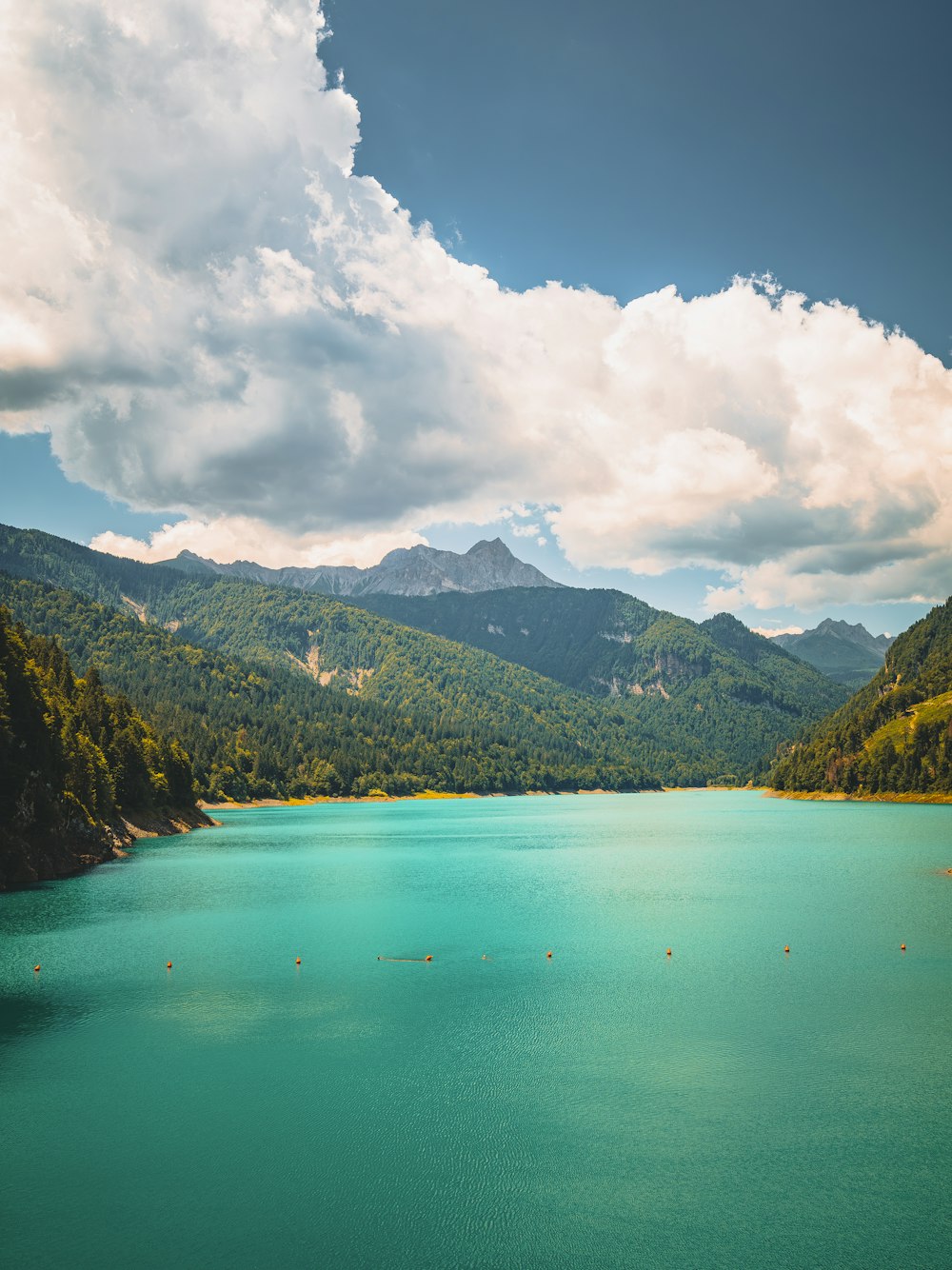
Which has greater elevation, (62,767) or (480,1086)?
(62,767)

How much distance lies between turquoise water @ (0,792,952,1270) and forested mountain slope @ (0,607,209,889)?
43.6 ft

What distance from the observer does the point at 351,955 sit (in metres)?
48.9

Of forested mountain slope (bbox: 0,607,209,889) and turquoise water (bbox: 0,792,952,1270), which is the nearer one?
turquoise water (bbox: 0,792,952,1270)

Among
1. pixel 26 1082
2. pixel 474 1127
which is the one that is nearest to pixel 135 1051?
pixel 26 1082

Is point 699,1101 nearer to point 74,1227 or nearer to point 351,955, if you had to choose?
point 74,1227

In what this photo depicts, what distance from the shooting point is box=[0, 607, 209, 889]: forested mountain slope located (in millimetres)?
72500

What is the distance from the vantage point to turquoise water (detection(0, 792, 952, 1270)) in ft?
64.5

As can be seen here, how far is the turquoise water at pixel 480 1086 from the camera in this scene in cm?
1967

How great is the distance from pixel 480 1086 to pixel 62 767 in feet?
230

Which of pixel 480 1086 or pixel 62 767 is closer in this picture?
pixel 480 1086

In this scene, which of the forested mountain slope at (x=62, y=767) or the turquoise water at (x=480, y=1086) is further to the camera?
the forested mountain slope at (x=62, y=767)

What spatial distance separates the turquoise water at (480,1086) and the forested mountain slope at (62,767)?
13.3m

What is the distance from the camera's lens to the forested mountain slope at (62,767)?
72500mm

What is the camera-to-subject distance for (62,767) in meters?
84.7
